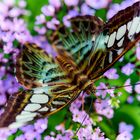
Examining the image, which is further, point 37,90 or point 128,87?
point 128,87

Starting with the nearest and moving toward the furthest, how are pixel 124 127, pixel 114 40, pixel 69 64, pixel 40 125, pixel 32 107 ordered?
pixel 32 107 → pixel 114 40 → pixel 69 64 → pixel 40 125 → pixel 124 127

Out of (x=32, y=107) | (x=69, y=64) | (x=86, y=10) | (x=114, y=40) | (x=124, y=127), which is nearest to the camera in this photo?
(x=32, y=107)

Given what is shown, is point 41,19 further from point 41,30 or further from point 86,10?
point 86,10

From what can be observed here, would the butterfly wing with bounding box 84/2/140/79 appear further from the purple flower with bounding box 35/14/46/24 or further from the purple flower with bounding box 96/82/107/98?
the purple flower with bounding box 35/14/46/24

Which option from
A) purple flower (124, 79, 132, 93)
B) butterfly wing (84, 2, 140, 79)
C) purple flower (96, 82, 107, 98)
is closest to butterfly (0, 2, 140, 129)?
butterfly wing (84, 2, 140, 79)

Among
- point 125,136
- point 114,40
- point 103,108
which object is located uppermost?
point 114,40

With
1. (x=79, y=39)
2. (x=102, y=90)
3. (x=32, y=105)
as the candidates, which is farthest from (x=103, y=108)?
(x=32, y=105)

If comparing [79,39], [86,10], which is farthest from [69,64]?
[86,10]

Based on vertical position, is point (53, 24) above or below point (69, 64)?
above
